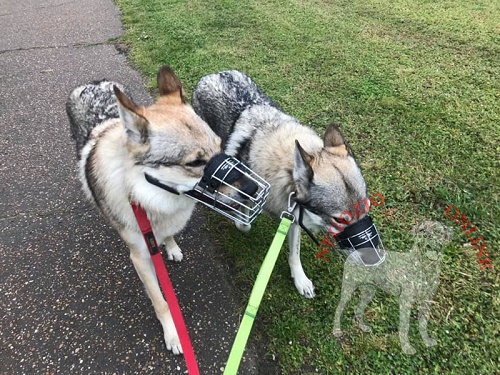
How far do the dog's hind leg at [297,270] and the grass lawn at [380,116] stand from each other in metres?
0.08

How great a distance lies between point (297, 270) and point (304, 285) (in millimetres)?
144

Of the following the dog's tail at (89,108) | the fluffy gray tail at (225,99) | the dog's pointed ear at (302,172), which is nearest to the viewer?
the dog's pointed ear at (302,172)

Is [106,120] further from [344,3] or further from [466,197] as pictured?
[344,3]

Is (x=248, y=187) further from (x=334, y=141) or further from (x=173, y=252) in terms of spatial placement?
(x=173, y=252)

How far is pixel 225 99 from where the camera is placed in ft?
12.1

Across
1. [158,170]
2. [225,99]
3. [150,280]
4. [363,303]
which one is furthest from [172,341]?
[225,99]

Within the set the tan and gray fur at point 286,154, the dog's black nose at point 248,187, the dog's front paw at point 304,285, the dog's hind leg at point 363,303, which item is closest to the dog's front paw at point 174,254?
the tan and gray fur at point 286,154

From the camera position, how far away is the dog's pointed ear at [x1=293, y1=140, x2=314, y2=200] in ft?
7.66

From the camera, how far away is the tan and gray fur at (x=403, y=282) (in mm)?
2830

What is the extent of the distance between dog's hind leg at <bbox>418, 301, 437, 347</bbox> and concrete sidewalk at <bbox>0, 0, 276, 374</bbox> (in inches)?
48.7

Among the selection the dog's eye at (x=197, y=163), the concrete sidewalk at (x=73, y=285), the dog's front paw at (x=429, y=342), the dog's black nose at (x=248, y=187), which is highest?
the dog's eye at (x=197, y=163)

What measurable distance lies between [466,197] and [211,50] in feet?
17.6

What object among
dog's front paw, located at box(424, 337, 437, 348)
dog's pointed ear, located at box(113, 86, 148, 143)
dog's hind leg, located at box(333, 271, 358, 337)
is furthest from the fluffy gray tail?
dog's front paw, located at box(424, 337, 437, 348)

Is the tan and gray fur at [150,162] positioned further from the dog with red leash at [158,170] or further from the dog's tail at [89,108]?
the dog's tail at [89,108]
